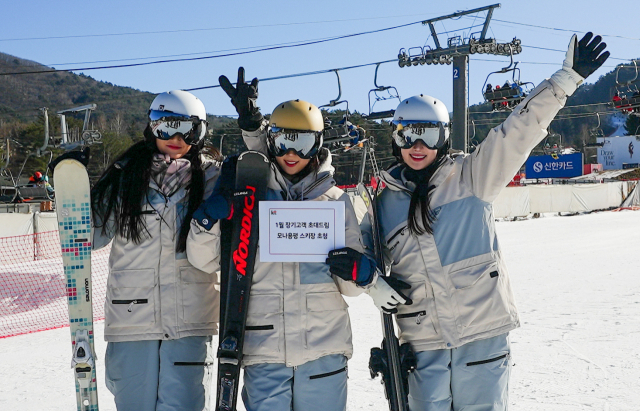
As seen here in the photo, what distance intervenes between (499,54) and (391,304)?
25677 mm

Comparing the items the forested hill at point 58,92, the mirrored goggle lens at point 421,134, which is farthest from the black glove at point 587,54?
the forested hill at point 58,92

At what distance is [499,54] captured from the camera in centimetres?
2609

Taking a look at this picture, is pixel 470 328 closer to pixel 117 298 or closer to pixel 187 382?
pixel 187 382

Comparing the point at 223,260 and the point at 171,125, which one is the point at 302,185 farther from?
the point at 171,125

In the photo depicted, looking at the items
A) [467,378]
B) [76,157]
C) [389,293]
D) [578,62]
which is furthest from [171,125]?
[578,62]

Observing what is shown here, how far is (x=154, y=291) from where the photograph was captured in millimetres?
2814

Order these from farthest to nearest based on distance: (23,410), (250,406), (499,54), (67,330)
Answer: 1. (499,54)
2. (67,330)
3. (23,410)
4. (250,406)

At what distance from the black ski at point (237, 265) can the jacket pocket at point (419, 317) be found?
84cm

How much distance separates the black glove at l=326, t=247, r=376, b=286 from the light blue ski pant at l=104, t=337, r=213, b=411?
84 cm

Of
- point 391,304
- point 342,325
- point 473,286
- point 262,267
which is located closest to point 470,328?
point 473,286

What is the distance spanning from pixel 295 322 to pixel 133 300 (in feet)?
2.71

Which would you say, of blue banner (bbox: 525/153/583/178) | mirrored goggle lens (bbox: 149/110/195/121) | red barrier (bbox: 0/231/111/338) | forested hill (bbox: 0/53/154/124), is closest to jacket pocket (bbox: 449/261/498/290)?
mirrored goggle lens (bbox: 149/110/195/121)

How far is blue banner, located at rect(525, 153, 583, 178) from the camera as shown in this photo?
45.2 m

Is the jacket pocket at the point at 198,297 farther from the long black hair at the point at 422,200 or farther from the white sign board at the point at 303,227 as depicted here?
the long black hair at the point at 422,200
